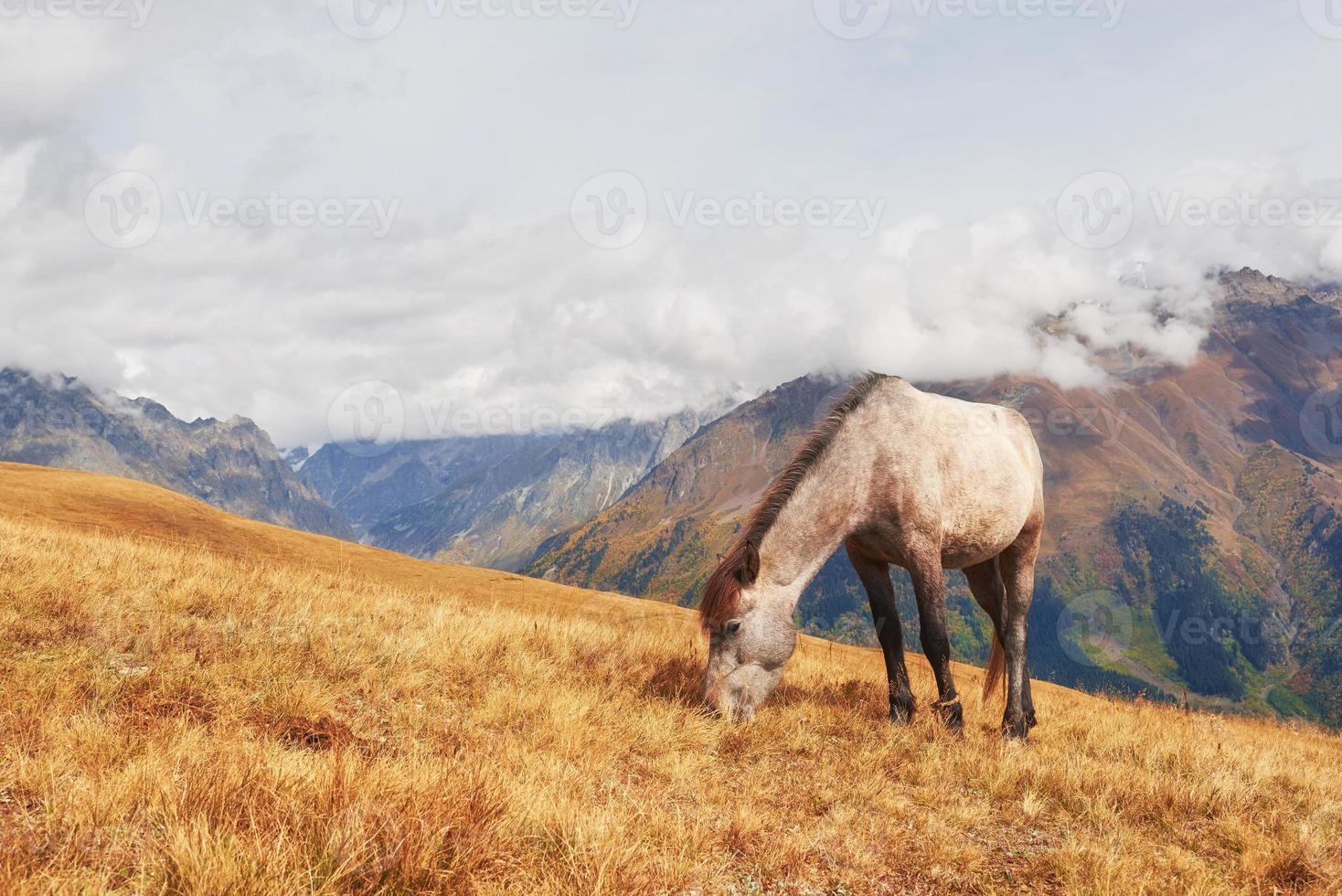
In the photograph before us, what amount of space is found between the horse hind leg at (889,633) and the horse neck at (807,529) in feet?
1.70

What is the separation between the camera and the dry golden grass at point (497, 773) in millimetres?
3227

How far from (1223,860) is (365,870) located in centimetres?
575

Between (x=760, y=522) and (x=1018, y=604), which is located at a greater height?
(x=760, y=522)

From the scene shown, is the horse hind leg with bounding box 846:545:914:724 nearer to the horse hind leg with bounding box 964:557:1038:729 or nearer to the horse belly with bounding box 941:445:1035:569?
the horse belly with bounding box 941:445:1035:569

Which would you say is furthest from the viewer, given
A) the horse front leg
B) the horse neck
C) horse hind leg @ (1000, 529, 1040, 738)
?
horse hind leg @ (1000, 529, 1040, 738)

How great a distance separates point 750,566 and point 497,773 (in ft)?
14.2

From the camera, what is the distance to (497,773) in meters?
4.29

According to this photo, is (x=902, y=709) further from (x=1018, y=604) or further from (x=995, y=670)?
(x=1018, y=604)

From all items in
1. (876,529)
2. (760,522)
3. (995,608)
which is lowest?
(995,608)

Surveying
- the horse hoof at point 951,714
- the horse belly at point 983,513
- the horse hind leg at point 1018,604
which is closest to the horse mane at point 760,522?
the horse belly at point 983,513

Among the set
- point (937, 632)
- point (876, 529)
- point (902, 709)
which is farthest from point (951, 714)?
point (876, 529)

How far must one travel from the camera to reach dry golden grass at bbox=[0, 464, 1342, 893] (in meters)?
3.23

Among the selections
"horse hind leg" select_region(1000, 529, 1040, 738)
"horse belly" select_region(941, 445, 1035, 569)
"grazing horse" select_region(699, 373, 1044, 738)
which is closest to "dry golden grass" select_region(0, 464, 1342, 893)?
"grazing horse" select_region(699, 373, 1044, 738)

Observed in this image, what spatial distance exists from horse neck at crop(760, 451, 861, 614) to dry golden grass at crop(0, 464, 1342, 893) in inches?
61.3
